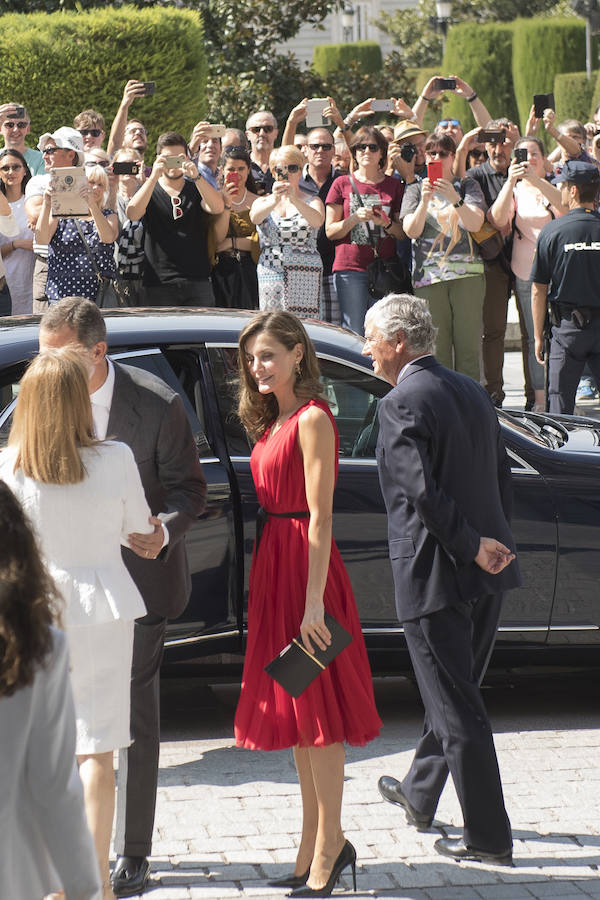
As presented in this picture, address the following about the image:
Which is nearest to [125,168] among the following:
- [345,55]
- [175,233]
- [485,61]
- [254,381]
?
[175,233]

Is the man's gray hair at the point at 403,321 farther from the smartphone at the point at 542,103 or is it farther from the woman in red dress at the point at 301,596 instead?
the smartphone at the point at 542,103

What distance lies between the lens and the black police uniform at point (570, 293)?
9.95 metres

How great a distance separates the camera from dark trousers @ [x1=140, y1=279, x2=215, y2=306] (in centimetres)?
1025

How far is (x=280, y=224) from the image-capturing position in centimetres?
1009

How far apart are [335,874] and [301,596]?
2.76ft

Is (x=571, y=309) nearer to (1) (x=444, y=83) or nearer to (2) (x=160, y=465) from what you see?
(1) (x=444, y=83)

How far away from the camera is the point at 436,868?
181 inches

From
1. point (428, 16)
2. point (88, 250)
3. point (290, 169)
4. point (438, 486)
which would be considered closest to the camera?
point (438, 486)

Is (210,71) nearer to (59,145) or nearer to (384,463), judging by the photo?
(59,145)

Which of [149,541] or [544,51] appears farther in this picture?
[544,51]

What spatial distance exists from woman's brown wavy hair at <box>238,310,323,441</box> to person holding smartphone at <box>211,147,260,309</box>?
600 centimetres

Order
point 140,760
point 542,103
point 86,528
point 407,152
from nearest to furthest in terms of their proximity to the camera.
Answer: point 86,528 < point 140,760 < point 407,152 < point 542,103

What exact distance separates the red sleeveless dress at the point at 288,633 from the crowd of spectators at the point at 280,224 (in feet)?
17.6

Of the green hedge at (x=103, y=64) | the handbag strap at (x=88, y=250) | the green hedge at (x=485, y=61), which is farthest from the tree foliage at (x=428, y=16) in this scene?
the handbag strap at (x=88, y=250)
